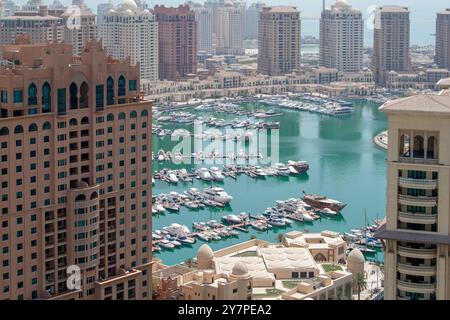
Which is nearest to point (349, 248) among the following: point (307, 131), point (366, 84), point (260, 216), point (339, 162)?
point (260, 216)

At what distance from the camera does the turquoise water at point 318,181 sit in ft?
33.0

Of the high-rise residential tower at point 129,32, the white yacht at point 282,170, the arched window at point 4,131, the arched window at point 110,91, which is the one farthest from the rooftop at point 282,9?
the arched window at point 4,131

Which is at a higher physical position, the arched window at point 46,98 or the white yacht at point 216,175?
the arched window at point 46,98

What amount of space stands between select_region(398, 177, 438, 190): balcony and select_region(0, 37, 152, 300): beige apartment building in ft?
7.59

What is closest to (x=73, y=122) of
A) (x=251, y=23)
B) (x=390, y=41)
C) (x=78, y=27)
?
(x=78, y=27)

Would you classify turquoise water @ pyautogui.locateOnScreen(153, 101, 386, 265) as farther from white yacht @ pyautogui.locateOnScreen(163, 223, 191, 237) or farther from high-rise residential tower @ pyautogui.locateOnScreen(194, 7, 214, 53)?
high-rise residential tower @ pyautogui.locateOnScreen(194, 7, 214, 53)

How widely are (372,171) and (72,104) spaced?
29.5ft

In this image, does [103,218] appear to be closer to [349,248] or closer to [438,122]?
[438,122]

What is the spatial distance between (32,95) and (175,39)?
59.5ft

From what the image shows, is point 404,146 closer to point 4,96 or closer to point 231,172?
point 4,96

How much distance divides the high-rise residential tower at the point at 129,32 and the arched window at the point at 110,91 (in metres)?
15.5

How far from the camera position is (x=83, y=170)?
15.4 feet

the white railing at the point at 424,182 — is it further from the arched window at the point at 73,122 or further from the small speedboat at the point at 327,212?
the small speedboat at the point at 327,212

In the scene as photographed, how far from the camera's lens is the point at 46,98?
454 centimetres
